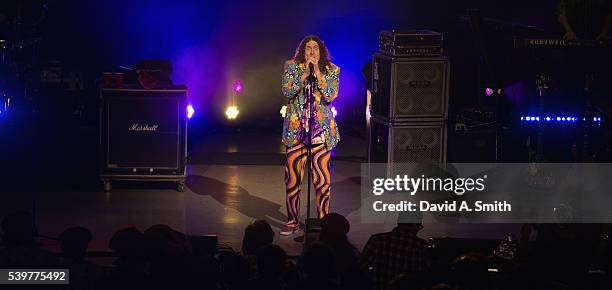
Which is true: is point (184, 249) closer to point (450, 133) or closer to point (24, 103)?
point (450, 133)

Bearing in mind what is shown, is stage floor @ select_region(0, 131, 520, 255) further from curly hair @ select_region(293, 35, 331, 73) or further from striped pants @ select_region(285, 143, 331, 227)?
curly hair @ select_region(293, 35, 331, 73)

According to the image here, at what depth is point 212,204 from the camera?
33.2 ft

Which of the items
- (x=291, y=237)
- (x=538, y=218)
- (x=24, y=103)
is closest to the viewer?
(x=291, y=237)

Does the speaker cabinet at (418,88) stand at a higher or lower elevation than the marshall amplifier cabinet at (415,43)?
lower

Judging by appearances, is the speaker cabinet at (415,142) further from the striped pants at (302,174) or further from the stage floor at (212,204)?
the striped pants at (302,174)

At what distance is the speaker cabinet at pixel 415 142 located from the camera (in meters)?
9.94

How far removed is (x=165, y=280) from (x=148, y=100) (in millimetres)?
5332

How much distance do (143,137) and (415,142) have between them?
2.90 m

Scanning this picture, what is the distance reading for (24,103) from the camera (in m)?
13.7

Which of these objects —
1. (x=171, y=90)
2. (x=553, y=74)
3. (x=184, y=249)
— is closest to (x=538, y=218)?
(x=553, y=74)

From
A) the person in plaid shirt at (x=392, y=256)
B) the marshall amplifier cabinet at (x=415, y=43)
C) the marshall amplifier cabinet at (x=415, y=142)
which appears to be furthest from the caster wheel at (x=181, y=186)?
the person in plaid shirt at (x=392, y=256)

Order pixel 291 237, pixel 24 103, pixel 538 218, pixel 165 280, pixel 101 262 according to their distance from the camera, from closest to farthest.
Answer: pixel 165 280 → pixel 101 262 → pixel 291 237 → pixel 538 218 → pixel 24 103

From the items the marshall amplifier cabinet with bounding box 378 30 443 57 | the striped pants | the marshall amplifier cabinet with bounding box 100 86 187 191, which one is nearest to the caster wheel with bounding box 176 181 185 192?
the marshall amplifier cabinet with bounding box 100 86 187 191

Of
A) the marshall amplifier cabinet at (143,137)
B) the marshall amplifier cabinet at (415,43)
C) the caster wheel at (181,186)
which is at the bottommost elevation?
the caster wheel at (181,186)
